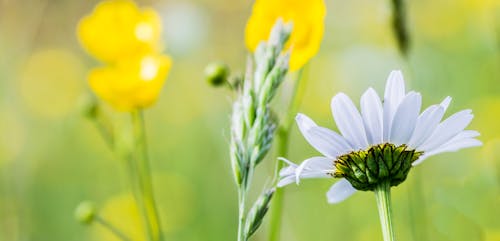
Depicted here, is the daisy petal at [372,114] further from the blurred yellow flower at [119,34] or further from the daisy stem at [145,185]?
the blurred yellow flower at [119,34]

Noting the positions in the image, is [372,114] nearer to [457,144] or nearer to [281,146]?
[457,144]

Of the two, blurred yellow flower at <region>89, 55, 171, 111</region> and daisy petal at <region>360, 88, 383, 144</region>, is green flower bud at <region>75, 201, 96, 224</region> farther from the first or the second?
daisy petal at <region>360, 88, 383, 144</region>

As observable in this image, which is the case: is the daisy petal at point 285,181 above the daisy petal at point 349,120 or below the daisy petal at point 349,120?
below

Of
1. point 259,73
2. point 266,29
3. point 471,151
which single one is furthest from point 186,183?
point 259,73

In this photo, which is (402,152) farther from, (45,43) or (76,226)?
(45,43)

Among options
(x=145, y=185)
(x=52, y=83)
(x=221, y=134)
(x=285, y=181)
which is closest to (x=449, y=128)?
(x=285, y=181)

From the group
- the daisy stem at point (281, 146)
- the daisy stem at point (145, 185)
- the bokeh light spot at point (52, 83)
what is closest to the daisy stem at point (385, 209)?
the daisy stem at point (281, 146)

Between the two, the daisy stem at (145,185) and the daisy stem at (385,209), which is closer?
the daisy stem at (385,209)
